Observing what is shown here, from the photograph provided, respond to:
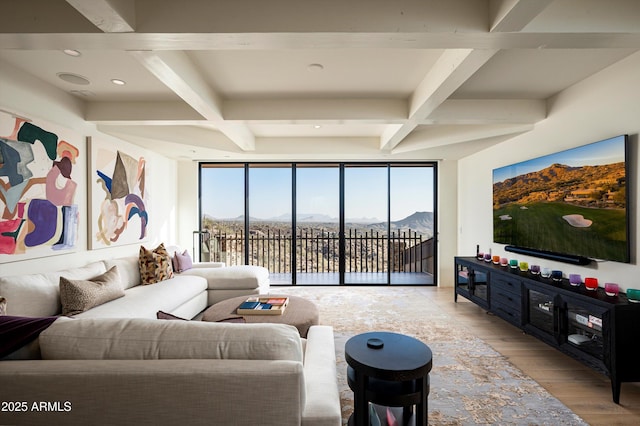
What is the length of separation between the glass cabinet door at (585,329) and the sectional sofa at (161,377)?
2208mm

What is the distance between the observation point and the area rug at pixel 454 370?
1.97 m

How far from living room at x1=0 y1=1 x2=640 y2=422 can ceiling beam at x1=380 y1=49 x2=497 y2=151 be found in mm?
38

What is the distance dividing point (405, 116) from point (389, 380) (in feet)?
8.70

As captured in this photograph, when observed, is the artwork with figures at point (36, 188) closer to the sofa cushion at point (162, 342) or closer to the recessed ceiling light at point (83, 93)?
the recessed ceiling light at point (83, 93)

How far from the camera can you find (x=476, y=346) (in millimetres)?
2996

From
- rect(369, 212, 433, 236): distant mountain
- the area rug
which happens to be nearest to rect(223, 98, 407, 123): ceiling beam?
the area rug

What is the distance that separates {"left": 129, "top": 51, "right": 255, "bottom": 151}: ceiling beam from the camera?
6.79 ft

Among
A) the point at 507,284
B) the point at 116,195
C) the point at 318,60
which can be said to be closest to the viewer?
the point at 318,60

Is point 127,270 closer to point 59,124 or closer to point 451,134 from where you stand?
point 59,124

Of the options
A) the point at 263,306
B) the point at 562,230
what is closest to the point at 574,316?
the point at 562,230

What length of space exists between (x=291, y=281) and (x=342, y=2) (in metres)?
4.80

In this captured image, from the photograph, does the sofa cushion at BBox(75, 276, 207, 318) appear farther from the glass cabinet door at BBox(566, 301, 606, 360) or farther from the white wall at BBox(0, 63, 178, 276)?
the glass cabinet door at BBox(566, 301, 606, 360)

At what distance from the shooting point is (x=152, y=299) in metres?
2.93

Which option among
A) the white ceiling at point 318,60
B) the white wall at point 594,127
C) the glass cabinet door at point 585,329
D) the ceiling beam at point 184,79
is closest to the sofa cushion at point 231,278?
the white ceiling at point 318,60
